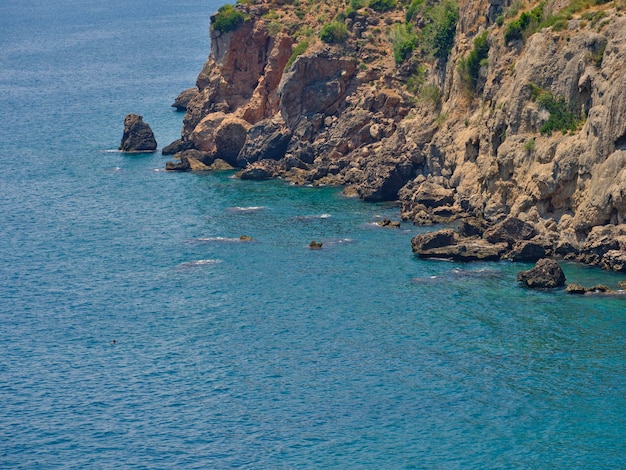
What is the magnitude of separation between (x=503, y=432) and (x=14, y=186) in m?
88.4

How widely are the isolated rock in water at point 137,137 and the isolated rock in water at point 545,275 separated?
77216 millimetres

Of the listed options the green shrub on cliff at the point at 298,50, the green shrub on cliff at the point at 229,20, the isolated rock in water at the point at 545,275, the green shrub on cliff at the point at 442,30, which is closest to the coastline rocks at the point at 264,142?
the green shrub on cliff at the point at 298,50

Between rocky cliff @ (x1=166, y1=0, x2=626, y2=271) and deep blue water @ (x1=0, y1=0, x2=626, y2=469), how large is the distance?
6.15 m

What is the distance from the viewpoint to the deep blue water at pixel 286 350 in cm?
7638

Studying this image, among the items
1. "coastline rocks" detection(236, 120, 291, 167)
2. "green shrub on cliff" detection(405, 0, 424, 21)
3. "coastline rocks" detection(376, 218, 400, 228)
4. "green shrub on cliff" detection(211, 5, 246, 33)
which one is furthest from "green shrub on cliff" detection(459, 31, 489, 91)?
"green shrub on cliff" detection(211, 5, 246, 33)

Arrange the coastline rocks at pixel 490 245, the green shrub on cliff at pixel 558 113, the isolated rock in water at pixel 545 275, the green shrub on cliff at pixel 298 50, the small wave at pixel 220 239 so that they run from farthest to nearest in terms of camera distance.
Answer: the green shrub on cliff at pixel 298 50
the small wave at pixel 220 239
the green shrub on cliff at pixel 558 113
the coastline rocks at pixel 490 245
the isolated rock in water at pixel 545 275

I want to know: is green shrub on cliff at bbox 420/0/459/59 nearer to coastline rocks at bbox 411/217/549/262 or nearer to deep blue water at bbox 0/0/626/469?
deep blue water at bbox 0/0/626/469

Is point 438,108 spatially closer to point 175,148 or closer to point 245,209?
point 245,209

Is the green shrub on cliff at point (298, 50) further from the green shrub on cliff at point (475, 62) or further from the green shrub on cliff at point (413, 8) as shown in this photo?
the green shrub on cliff at point (475, 62)

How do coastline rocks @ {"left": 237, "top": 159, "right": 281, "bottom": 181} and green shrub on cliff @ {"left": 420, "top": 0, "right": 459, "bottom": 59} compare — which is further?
coastline rocks @ {"left": 237, "top": 159, "right": 281, "bottom": 181}

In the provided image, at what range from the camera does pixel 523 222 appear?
108 meters

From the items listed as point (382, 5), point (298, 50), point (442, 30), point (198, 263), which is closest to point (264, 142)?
point (298, 50)

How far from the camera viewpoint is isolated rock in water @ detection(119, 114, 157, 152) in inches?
6432

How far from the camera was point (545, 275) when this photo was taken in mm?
98938
